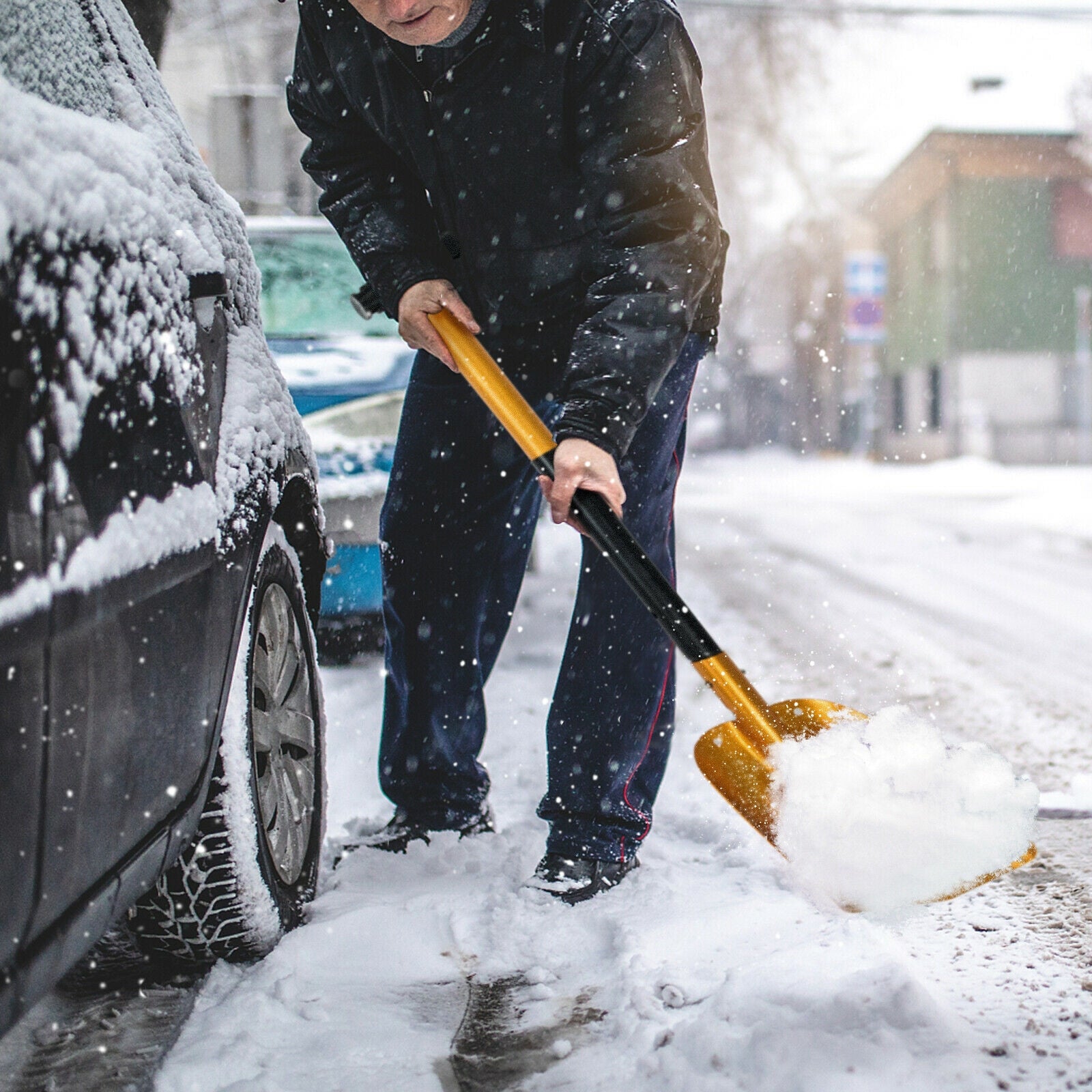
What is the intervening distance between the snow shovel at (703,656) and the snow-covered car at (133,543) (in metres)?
0.37

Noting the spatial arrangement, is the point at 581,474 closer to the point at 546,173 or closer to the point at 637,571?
the point at 637,571

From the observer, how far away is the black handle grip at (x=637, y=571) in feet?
6.48

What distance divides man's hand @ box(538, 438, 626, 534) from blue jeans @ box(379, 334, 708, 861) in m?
0.30

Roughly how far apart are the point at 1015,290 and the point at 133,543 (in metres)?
28.0

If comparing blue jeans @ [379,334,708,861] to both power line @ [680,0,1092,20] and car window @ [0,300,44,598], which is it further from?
power line @ [680,0,1092,20]

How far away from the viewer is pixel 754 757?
81.0 inches

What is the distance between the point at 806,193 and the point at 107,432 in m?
12.8

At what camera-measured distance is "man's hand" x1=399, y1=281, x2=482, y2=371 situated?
2.28 meters

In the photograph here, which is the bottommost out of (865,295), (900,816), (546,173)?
(900,816)

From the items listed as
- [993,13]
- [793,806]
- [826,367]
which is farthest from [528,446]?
[826,367]

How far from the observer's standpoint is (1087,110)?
23547 mm

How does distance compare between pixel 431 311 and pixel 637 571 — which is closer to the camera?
pixel 637 571

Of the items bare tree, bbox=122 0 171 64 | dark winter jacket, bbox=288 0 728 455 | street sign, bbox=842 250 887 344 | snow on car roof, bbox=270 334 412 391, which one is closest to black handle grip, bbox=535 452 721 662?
dark winter jacket, bbox=288 0 728 455

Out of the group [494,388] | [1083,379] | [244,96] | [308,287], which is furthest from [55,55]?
[1083,379]
